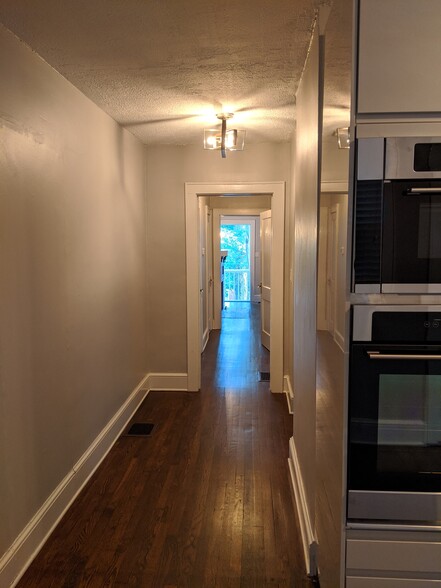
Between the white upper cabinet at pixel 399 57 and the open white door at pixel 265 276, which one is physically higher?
the white upper cabinet at pixel 399 57

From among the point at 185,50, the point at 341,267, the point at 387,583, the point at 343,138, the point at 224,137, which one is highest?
the point at 185,50

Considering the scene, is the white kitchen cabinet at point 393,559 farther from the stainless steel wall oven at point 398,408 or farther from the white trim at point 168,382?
the white trim at point 168,382

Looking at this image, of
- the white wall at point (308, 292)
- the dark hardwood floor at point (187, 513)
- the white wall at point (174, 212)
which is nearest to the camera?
the white wall at point (308, 292)

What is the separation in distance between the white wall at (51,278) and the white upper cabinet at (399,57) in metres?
1.51

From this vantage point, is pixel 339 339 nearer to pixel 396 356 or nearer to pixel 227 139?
pixel 396 356

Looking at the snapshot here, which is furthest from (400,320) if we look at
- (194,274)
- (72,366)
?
(194,274)

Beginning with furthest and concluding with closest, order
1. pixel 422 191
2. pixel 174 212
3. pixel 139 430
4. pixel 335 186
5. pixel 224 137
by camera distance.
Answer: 1. pixel 174 212
2. pixel 139 430
3. pixel 224 137
4. pixel 335 186
5. pixel 422 191

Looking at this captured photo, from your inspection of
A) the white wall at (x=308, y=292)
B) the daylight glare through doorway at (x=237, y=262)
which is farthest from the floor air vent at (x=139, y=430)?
Result: the daylight glare through doorway at (x=237, y=262)

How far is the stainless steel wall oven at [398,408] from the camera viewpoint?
135 cm

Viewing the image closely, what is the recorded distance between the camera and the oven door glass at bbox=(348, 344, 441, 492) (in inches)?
53.1

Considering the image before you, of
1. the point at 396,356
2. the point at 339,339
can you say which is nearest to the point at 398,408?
the point at 396,356

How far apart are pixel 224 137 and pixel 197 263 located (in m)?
1.56

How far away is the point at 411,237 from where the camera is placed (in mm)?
1323

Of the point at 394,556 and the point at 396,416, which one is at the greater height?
the point at 396,416
